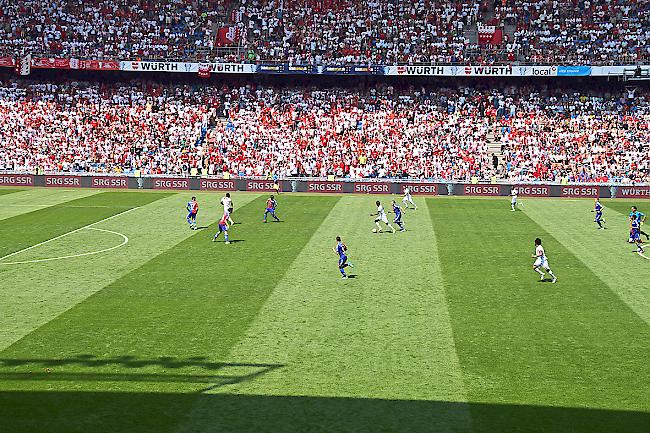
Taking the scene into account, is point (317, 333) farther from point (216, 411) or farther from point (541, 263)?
point (541, 263)

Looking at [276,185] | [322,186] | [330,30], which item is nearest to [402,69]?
[330,30]

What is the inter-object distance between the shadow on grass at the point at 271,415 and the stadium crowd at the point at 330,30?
187ft

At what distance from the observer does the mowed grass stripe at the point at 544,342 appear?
14516mm

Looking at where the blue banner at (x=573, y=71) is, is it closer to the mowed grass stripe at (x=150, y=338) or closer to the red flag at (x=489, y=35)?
the red flag at (x=489, y=35)

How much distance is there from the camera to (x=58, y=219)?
1585 inches

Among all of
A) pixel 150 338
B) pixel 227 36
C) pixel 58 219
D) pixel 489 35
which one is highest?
pixel 489 35

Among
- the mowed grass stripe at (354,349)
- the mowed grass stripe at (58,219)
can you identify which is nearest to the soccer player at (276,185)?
the mowed grass stripe at (58,219)

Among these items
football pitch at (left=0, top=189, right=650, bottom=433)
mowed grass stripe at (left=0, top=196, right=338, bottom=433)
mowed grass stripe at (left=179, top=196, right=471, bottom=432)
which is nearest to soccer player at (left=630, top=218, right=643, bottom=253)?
football pitch at (left=0, top=189, right=650, bottom=433)

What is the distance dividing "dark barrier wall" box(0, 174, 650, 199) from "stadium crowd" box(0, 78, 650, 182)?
10.6ft

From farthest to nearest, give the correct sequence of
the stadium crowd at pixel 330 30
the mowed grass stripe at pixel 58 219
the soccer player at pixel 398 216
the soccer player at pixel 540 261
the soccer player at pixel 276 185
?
the stadium crowd at pixel 330 30 → the soccer player at pixel 276 185 → the soccer player at pixel 398 216 → the mowed grass stripe at pixel 58 219 → the soccer player at pixel 540 261

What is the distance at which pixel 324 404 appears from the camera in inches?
581

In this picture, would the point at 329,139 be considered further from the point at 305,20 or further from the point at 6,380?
the point at 6,380

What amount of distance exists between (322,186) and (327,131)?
33.2ft

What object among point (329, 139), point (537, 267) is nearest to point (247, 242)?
point (537, 267)
